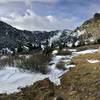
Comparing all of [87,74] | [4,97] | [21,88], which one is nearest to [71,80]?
[87,74]

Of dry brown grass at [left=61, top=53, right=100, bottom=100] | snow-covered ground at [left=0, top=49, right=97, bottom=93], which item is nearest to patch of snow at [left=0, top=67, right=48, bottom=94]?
snow-covered ground at [left=0, top=49, right=97, bottom=93]

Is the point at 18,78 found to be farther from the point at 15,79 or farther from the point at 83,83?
the point at 83,83

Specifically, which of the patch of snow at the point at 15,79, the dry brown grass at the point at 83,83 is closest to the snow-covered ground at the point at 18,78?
the patch of snow at the point at 15,79

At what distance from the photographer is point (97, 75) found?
79.8 feet

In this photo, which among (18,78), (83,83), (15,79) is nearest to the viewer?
(83,83)

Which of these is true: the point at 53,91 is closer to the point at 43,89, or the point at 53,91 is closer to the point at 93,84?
the point at 43,89

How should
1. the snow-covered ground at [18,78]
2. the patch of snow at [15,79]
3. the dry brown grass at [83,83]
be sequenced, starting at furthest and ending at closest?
the snow-covered ground at [18,78], the patch of snow at [15,79], the dry brown grass at [83,83]

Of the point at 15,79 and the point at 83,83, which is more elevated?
the point at 15,79

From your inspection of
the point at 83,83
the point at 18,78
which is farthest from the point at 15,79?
the point at 83,83

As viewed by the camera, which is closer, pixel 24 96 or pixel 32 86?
pixel 24 96

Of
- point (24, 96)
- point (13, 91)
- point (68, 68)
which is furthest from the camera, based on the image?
point (68, 68)

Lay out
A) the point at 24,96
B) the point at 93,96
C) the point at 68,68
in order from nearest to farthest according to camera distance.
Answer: the point at 93,96 → the point at 24,96 → the point at 68,68

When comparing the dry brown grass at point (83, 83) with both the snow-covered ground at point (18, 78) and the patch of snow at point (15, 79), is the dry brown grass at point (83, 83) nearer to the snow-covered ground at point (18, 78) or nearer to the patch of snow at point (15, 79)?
the snow-covered ground at point (18, 78)

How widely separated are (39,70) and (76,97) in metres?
11.0
